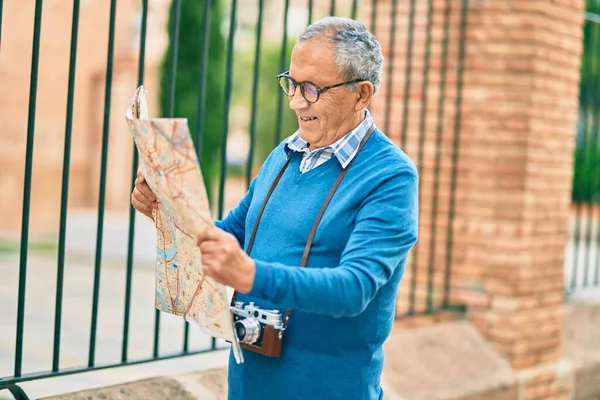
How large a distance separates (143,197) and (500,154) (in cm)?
336

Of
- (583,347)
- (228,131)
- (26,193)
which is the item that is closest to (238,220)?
(26,193)

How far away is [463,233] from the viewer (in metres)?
5.43

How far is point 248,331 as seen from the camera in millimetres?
2273

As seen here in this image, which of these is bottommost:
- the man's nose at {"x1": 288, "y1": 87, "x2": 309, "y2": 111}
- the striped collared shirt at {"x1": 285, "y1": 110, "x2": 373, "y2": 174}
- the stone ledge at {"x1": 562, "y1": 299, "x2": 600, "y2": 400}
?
the stone ledge at {"x1": 562, "y1": 299, "x2": 600, "y2": 400}

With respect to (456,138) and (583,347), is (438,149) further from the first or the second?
(583,347)

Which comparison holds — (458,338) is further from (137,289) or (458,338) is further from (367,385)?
(137,289)

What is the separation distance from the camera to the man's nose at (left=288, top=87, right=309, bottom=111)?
2.24 meters

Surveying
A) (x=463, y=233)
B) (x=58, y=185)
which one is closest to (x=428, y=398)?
(x=463, y=233)

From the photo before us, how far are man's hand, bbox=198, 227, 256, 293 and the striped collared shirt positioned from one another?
0.47 m

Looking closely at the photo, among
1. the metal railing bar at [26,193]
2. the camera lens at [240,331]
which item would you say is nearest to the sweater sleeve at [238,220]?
the camera lens at [240,331]

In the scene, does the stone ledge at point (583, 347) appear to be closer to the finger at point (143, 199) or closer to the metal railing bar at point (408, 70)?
the metal railing bar at point (408, 70)

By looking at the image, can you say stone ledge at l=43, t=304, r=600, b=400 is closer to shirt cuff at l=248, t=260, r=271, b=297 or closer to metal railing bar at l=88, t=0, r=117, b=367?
metal railing bar at l=88, t=0, r=117, b=367

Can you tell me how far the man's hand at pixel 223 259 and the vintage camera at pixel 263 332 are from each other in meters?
0.33

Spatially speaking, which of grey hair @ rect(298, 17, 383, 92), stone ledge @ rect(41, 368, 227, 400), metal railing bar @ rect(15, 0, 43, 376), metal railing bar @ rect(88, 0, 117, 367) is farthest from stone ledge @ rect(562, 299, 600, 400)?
grey hair @ rect(298, 17, 383, 92)
